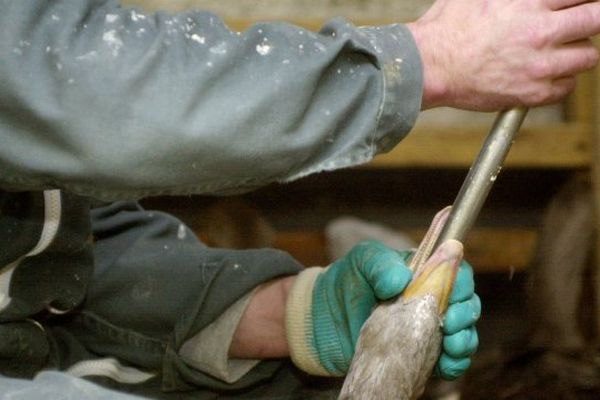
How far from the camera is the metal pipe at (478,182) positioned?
3.15 ft

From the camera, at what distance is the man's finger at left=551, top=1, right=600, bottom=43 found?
0.93m

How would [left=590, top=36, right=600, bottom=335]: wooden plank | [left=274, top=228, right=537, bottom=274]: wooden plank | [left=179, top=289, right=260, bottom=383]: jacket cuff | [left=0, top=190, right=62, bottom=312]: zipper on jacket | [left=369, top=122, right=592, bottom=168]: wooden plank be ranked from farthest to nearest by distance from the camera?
[left=274, top=228, right=537, bottom=274]: wooden plank < [left=369, top=122, right=592, bottom=168]: wooden plank < [left=590, top=36, right=600, bottom=335]: wooden plank < [left=179, top=289, right=260, bottom=383]: jacket cuff < [left=0, top=190, right=62, bottom=312]: zipper on jacket

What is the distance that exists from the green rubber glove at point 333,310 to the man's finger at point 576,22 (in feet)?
0.82

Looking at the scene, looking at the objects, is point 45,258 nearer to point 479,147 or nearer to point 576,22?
point 576,22

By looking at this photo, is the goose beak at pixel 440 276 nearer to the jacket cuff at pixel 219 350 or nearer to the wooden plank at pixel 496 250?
the jacket cuff at pixel 219 350

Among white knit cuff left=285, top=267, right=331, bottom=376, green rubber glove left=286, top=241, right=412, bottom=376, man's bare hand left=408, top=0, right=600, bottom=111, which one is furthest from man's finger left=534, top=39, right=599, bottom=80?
white knit cuff left=285, top=267, right=331, bottom=376

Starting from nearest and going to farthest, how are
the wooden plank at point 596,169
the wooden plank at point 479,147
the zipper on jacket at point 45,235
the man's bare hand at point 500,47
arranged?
the man's bare hand at point 500,47 → the zipper on jacket at point 45,235 → the wooden plank at point 596,169 → the wooden plank at point 479,147

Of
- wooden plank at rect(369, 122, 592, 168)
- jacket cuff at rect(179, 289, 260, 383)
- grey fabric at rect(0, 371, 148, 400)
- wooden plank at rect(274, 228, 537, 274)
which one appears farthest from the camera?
wooden plank at rect(274, 228, 537, 274)

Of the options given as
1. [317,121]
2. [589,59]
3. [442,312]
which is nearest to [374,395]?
[442,312]

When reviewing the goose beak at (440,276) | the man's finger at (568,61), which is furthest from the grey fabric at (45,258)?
the man's finger at (568,61)

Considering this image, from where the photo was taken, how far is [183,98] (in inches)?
33.0

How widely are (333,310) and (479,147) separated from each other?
1019 mm

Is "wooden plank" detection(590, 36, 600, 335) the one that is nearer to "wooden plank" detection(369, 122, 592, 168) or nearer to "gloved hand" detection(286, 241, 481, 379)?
"wooden plank" detection(369, 122, 592, 168)

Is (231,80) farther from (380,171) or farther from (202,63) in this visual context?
(380,171)
